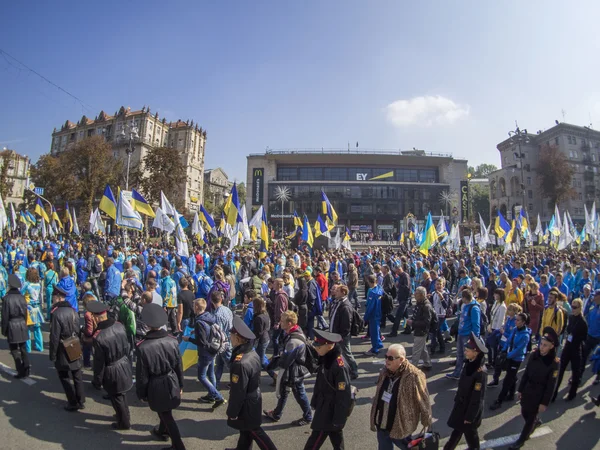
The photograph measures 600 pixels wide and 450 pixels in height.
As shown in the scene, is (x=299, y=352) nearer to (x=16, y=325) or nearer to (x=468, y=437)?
(x=468, y=437)

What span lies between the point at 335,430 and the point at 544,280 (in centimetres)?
858

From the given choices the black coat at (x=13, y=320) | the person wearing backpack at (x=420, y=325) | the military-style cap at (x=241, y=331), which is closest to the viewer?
the military-style cap at (x=241, y=331)

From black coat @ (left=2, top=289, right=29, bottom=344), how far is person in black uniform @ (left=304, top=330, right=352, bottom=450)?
18.6 feet

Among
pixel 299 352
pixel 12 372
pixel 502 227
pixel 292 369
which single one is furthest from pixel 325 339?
pixel 502 227

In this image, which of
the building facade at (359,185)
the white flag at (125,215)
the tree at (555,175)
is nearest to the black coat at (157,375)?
the white flag at (125,215)

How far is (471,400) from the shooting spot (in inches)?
157

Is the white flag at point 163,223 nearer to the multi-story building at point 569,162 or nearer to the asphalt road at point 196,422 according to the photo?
the asphalt road at point 196,422

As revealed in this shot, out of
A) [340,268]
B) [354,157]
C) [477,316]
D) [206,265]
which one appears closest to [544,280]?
[477,316]

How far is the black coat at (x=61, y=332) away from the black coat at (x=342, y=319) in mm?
4158

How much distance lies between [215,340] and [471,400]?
361 cm

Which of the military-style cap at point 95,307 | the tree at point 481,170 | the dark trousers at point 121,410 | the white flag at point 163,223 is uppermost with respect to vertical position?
the tree at point 481,170

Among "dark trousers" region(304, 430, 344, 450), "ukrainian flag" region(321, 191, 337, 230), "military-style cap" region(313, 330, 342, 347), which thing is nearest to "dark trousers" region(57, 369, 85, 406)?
"dark trousers" region(304, 430, 344, 450)

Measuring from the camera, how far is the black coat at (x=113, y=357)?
4.73 meters

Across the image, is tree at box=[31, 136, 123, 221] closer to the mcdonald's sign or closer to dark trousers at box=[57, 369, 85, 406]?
the mcdonald's sign
